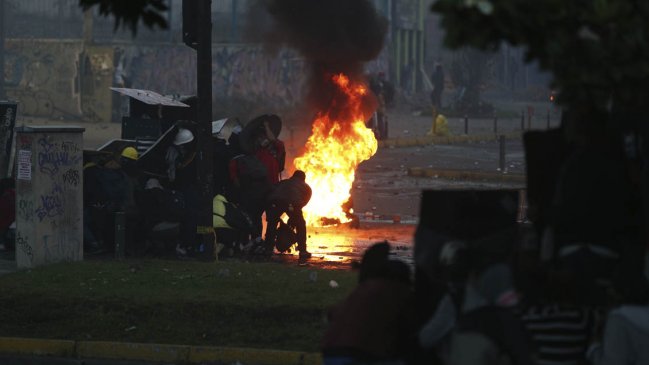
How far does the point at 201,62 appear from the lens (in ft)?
45.5

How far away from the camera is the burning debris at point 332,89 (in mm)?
18422

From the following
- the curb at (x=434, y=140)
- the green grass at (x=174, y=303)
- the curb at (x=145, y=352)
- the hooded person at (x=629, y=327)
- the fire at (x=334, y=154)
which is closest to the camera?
the hooded person at (x=629, y=327)

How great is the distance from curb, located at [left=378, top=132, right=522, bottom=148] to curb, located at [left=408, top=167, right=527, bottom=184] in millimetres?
7614

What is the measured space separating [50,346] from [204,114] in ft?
12.8

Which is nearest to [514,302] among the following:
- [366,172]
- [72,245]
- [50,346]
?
[50,346]

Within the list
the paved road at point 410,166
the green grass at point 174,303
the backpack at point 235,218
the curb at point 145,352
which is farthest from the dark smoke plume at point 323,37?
the curb at point 145,352

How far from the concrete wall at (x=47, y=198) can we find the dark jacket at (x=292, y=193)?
216 centimetres

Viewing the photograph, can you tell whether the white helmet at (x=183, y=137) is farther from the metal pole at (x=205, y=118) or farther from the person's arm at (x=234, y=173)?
the metal pole at (x=205, y=118)

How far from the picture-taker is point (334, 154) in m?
18.5

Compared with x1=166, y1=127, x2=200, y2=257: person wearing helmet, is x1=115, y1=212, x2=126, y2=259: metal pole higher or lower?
lower

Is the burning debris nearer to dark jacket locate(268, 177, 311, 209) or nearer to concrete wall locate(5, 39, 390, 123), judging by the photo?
dark jacket locate(268, 177, 311, 209)

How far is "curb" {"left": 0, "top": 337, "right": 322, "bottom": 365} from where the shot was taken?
34.0 feet

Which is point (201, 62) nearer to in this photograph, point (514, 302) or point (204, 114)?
point (204, 114)

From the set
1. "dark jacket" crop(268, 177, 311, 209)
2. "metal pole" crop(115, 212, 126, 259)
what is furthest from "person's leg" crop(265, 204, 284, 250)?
"metal pole" crop(115, 212, 126, 259)
